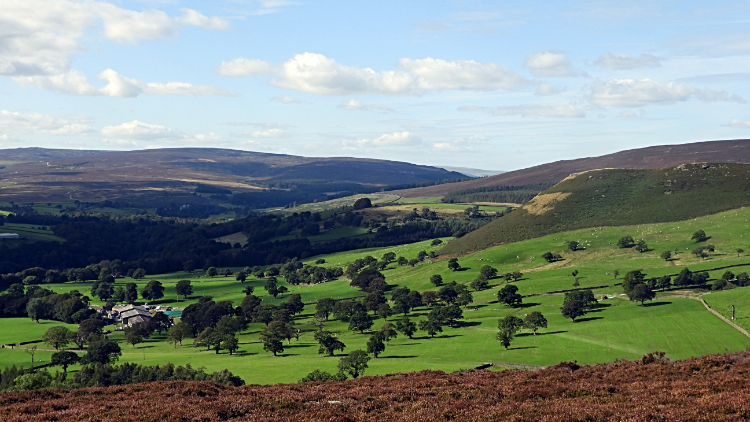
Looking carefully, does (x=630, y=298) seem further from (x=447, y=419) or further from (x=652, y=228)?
(x=447, y=419)

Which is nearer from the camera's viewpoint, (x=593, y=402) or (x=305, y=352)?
(x=593, y=402)

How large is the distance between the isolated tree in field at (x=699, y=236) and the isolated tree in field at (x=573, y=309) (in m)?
72.0

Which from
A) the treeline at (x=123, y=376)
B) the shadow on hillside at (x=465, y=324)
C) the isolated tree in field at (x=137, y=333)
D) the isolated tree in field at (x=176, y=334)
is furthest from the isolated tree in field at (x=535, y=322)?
Answer: the isolated tree in field at (x=137, y=333)

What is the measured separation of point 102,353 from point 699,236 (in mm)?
154686

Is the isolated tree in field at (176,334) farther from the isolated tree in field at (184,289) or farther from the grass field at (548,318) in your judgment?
the isolated tree in field at (184,289)

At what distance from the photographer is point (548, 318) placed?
122312mm

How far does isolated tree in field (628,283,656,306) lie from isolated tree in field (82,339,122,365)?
98906 millimetres

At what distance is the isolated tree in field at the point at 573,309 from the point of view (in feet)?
391

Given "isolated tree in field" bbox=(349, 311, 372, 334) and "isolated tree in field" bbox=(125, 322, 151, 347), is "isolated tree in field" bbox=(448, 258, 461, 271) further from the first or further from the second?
"isolated tree in field" bbox=(125, 322, 151, 347)

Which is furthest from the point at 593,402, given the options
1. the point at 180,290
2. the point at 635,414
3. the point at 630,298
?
the point at 180,290

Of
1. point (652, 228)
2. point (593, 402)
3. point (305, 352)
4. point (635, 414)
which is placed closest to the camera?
point (635, 414)

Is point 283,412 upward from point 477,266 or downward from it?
upward

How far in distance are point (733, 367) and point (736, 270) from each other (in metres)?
115

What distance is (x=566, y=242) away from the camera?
19000cm
